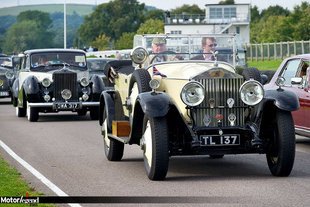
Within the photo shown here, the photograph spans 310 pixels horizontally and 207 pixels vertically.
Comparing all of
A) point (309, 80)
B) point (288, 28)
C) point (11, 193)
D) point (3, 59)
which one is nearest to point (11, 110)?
point (3, 59)

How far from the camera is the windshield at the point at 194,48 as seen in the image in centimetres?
1511

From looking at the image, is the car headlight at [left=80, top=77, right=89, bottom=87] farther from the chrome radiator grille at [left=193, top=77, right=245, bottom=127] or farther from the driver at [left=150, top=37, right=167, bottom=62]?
the chrome radiator grille at [left=193, top=77, right=245, bottom=127]

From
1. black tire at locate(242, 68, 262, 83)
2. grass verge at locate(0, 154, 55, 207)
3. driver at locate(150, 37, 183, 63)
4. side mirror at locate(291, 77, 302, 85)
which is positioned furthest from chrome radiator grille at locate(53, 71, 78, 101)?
black tire at locate(242, 68, 262, 83)

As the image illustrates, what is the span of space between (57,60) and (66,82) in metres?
1.37

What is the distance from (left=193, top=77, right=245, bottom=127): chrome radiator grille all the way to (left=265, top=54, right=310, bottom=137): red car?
3612mm

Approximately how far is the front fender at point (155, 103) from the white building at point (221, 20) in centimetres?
11702

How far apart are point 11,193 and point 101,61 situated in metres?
21.2

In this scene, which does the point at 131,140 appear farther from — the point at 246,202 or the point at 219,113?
the point at 246,202

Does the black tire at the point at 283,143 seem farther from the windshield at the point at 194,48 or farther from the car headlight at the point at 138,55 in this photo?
the car headlight at the point at 138,55

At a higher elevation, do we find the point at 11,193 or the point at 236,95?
the point at 236,95

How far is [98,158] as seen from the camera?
1538 centimetres

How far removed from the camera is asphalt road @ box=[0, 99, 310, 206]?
11.3m

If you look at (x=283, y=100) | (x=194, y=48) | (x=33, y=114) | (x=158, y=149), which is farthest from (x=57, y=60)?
(x=158, y=149)

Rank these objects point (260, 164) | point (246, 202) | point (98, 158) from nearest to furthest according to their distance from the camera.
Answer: point (246, 202)
point (260, 164)
point (98, 158)
